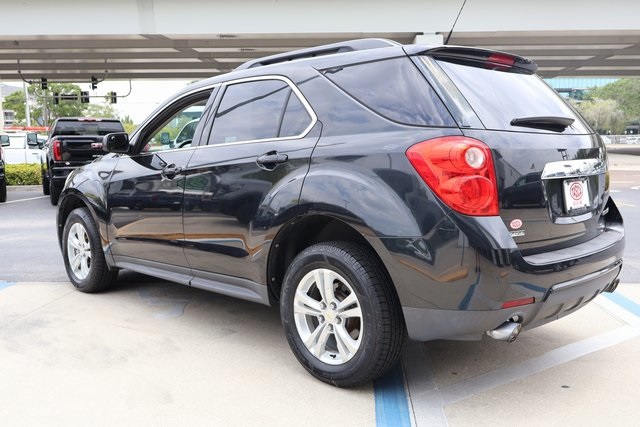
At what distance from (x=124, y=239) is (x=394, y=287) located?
2.54 metres

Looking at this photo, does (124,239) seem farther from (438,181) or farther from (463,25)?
(463,25)

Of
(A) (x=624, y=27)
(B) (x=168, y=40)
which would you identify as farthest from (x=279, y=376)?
(B) (x=168, y=40)

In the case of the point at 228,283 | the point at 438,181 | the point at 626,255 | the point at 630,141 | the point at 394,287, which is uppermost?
the point at 438,181

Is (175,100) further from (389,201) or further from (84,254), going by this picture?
(389,201)

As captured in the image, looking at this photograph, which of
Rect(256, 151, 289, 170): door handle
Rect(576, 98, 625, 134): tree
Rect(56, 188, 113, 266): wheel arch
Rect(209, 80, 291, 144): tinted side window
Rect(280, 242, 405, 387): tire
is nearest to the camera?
Rect(280, 242, 405, 387): tire

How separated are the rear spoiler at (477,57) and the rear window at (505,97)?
36mm

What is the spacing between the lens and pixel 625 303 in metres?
4.75

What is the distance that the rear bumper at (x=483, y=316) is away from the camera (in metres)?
2.74

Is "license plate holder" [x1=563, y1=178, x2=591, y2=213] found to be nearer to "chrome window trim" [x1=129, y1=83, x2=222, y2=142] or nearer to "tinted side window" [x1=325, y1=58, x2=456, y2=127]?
"tinted side window" [x1=325, y1=58, x2=456, y2=127]

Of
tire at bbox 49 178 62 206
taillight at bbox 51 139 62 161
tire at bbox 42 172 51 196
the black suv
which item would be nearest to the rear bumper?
the black suv

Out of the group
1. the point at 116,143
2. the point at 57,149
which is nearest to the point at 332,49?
the point at 116,143

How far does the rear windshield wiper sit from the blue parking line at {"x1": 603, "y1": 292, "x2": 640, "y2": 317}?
6.76 ft

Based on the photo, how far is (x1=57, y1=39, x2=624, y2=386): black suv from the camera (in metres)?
2.72

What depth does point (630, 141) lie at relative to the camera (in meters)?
79.1
